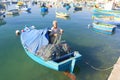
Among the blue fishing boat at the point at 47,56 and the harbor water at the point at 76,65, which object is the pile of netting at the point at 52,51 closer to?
the blue fishing boat at the point at 47,56

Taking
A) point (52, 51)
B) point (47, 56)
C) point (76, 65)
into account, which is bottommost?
point (76, 65)

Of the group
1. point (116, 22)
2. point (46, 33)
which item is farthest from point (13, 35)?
point (116, 22)

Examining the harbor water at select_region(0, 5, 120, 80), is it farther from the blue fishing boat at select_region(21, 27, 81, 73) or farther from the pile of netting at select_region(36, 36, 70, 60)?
the pile of netting at select_region(36, 36, 70, 60)

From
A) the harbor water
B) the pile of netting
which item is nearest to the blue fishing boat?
the pile of netting

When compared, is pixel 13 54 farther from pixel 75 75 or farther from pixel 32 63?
pixel 75 75

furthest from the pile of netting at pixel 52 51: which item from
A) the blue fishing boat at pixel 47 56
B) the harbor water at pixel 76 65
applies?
the harbor water at pixel 76 65

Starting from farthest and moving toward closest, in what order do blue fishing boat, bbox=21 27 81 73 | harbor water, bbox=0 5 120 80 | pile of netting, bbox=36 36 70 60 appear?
harbor water, bbox=0 5 120 80, pile of netting, bbox=36 36 70 60, blue fishing boat, bbox=21 27 81 73

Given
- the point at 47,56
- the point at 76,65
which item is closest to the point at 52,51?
the point at 47,56

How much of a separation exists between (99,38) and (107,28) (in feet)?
11.5

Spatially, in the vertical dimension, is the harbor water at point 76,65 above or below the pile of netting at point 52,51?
below

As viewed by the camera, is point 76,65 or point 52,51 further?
point 76,65

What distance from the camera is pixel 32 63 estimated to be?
13.0m

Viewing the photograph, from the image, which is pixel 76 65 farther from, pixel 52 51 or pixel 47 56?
pixel 47 56

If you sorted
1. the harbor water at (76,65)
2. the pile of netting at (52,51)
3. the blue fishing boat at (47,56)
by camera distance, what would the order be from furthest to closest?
the harbor water at (76,65), the pile of netting at (52,51), the blue fishing boat at (47,56)
